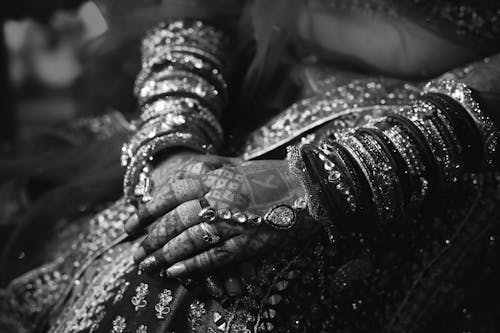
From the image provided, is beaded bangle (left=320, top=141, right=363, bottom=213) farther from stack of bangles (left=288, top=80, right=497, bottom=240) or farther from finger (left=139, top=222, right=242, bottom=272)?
finger (left=139, top=222, right=242, bottom=272)

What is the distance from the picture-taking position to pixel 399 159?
68 cm

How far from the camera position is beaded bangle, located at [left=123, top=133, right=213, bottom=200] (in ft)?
2.65

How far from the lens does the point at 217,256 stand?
643 millimetres

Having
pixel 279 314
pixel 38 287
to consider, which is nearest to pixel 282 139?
pixel 279 314

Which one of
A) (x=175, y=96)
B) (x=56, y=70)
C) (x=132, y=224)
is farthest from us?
(x=56, y=70)

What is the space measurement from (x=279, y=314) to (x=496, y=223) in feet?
1.09

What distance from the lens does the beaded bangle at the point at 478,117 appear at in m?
0.71

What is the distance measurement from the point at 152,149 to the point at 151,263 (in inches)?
7.4

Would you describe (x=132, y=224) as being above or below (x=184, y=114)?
below

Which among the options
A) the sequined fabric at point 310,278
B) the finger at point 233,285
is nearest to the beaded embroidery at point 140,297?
the sequined fabric at point 310,278

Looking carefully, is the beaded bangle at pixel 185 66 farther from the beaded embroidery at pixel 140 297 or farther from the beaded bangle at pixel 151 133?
the beaded embroidery at pixel 140 297

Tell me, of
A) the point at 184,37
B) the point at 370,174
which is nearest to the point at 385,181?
the point at 370,174

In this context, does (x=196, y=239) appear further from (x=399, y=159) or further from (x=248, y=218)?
(x=399, y=159)

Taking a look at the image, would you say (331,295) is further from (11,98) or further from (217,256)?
(11,98)
